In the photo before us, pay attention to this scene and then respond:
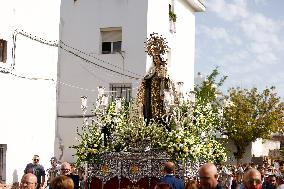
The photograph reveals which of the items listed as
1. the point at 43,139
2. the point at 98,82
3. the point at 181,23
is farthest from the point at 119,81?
the point at 43,139

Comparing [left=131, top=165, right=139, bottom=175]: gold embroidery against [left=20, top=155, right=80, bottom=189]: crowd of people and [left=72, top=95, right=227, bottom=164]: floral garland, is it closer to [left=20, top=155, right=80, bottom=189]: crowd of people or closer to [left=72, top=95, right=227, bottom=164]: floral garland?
[left=72, top=95, right=227, bottom=164]: floral garland

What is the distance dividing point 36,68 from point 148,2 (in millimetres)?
8636

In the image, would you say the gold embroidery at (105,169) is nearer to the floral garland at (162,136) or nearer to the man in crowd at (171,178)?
the floral garland at (162,136)

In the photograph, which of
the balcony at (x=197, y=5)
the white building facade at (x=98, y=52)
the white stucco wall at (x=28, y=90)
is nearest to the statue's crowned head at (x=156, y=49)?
the white stucco wall at (x=28, y=90)

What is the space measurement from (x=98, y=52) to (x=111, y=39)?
814 mm

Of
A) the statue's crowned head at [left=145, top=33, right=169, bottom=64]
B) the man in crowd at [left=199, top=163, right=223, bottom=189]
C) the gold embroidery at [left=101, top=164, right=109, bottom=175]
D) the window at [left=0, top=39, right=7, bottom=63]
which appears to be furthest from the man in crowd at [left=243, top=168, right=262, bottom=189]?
the window at [left=0, top=39, right=7, bottom=63]

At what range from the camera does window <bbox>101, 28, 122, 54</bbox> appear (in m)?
25.3

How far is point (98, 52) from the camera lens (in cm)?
2531

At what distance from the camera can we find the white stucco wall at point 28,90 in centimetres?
1627

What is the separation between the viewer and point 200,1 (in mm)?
30688

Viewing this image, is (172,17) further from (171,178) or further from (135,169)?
(171,178)

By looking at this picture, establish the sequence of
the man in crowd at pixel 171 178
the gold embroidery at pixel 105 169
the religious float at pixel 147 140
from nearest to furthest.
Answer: the man in crowd at pixel 171 178
the religious float at pixel 147 140
the gold embroidery at pixel 105 169

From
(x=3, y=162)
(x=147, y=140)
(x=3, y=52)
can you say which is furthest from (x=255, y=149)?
(x=147, y=140)

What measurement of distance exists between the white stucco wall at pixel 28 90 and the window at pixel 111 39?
276 inches
